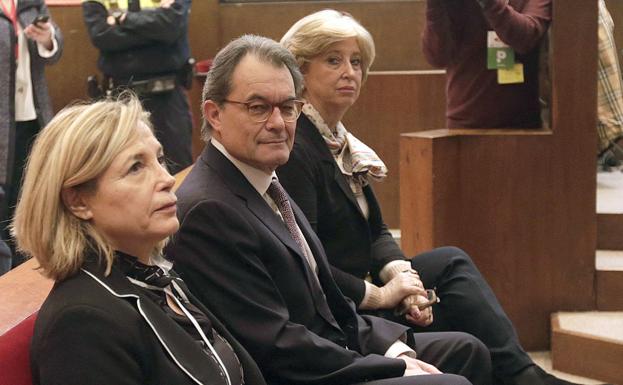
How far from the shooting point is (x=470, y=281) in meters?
2.89

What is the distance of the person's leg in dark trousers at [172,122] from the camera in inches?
191

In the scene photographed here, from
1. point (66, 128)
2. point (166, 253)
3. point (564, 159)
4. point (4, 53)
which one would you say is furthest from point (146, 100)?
point (66, 128)

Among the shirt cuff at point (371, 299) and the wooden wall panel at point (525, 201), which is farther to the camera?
the wooden wall panel at point (525, 201)

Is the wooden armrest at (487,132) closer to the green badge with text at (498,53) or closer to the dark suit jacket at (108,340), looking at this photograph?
the green badge with text at (498,53)

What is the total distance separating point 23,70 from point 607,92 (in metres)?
2.36

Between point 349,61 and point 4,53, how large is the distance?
1.74 meters

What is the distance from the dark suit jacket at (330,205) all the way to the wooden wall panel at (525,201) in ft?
3.59

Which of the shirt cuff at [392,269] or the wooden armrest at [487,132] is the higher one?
the wooden armrest at [487,132]

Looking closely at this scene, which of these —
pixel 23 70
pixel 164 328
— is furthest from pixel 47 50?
pixel 164 328

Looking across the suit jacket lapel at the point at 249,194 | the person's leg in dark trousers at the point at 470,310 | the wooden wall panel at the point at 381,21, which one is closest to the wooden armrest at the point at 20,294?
the suit jacket lapel at the point at 249,194

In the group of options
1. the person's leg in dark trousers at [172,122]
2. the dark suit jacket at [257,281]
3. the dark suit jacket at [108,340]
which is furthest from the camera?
the person's leg in dark trousers at [172,122]

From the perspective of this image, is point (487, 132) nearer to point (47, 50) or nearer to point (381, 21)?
point (47, 50)

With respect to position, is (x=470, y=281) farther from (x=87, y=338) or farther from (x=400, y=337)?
(x=87, y=338)

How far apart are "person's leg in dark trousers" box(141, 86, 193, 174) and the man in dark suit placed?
8.38ft
